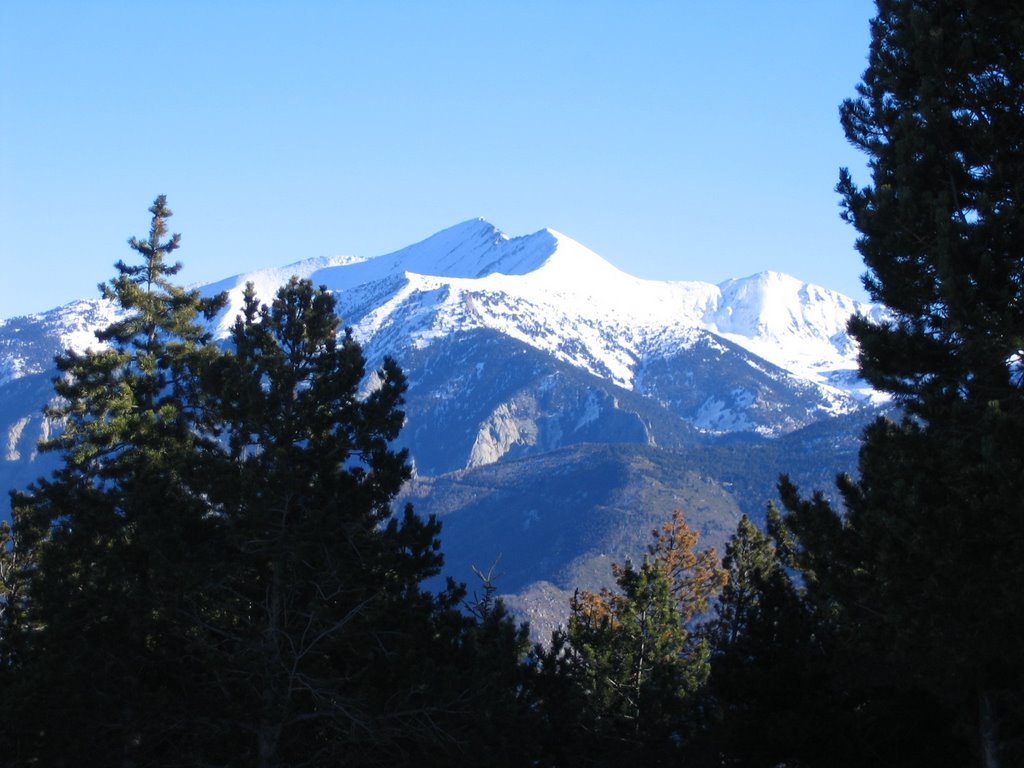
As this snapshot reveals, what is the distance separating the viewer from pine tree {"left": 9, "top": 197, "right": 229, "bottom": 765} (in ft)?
76.4

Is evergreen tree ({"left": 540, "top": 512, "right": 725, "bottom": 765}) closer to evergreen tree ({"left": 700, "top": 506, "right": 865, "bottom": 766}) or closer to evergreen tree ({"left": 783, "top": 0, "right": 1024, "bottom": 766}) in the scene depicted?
evergreen tree ({"left": 700, "top": 506, "right": 865, "bottom": 766})

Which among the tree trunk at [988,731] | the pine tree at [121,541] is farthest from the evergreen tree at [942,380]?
the pine tree at [121,541]

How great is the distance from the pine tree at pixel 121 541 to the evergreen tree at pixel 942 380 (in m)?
12.0

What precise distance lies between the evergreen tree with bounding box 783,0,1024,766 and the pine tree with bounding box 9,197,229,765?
39.3ft

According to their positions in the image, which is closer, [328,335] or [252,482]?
[252,482]

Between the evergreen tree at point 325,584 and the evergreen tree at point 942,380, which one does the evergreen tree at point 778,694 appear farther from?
the evergreen tree at point 325,584

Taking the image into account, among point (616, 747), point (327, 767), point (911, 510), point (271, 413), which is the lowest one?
point (616, 747)

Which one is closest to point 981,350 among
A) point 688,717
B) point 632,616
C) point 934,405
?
point 934,405

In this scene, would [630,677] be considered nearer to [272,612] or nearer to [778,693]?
[778,693]

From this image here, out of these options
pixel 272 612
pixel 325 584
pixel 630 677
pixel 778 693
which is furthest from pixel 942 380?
pixel 630 677

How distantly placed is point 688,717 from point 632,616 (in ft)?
18.6

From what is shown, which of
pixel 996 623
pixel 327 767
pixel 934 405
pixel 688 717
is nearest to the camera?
pixel 996 623

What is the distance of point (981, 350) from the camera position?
691 inches

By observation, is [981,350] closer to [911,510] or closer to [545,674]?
[911,510]
